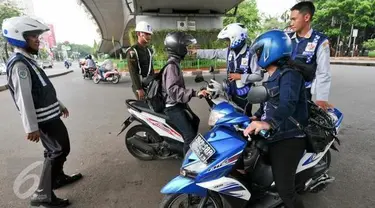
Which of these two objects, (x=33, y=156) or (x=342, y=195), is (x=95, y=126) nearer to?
(x=33, y=156)

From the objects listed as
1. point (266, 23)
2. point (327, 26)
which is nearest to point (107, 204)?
point (327, 26)

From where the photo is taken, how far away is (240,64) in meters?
3.18

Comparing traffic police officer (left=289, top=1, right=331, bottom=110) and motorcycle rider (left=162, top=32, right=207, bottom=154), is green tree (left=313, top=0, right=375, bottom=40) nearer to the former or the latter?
traffic police officer (left=289, top=1, right=331, bottom=110)

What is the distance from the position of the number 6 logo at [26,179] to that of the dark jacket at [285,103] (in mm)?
2736

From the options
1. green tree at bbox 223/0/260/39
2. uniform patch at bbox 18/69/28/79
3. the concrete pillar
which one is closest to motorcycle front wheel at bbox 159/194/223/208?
uniform patch at bbox 18/69/28/79

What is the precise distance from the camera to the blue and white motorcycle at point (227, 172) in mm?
1804

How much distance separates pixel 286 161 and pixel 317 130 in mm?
406

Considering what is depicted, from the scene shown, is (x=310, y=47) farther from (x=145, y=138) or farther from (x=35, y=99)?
(x=35, y=99)

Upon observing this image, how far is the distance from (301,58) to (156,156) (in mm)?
2189

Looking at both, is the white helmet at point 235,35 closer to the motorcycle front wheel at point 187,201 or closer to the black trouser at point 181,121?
the black trouser at point 181,121

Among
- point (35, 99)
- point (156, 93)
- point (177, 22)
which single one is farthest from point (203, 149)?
point (177, 22)

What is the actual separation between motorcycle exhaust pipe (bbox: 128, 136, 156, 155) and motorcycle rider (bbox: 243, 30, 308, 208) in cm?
181

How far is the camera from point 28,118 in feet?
7.00

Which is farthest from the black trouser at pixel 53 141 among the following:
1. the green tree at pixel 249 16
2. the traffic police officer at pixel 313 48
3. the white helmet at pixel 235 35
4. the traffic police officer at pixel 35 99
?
the green tree at pixel 249 16
